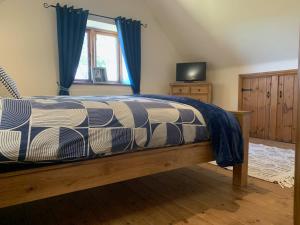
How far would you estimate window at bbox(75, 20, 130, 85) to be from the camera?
405 centimetres

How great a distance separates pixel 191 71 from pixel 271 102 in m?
1.57

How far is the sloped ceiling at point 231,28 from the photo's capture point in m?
3.24

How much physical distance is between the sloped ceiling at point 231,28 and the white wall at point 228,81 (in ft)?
0.34

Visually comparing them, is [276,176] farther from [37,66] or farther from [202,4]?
[37,66]

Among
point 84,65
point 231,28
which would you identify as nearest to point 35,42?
point 84,65

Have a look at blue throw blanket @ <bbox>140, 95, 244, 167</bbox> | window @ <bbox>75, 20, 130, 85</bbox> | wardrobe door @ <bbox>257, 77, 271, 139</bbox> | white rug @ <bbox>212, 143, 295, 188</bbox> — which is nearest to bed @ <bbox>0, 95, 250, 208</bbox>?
blue throw blanket @ <bbox>140, 95, 244, 167</bbox>

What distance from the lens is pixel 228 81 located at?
14.8 feet

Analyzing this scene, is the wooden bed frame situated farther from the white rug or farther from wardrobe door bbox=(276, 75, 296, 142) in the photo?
wardrobe door bbox=(276, 75, 296, 142)

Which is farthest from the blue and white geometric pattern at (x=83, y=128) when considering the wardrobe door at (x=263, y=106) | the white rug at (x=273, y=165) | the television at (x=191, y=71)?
the television at (x=191, y=71)

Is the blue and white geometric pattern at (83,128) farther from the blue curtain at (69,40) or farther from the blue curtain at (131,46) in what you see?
the blue curtain at (131,46)

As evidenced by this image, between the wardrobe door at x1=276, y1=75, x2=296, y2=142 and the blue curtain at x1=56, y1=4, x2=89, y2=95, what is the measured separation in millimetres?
3220

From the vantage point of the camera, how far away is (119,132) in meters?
1.25

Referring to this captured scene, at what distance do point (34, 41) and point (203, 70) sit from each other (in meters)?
2.97

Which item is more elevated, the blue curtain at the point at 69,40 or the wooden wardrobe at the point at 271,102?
the blue curtain at the point at 69,40
